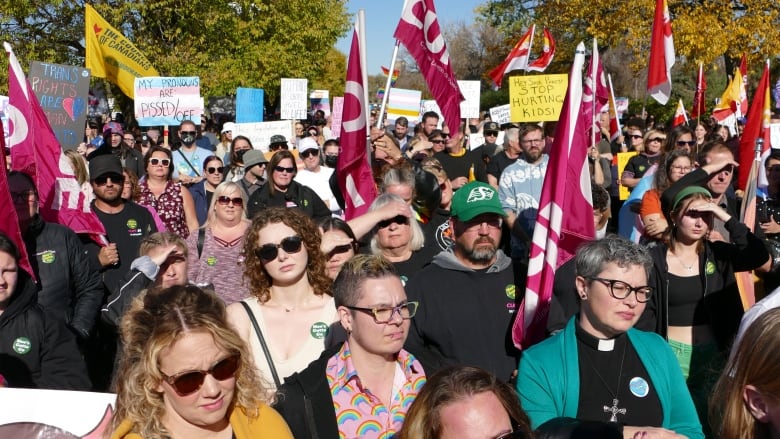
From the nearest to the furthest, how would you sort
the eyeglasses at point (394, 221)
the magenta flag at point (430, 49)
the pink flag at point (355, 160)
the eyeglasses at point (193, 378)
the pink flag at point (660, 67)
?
the eyeglasses at point (193, 378) → the eyeglasses at point (394, 221) → the pink flag at point (355, 160) → the magenta flag at point (430, 49) → the pink flag at point (660, 67)

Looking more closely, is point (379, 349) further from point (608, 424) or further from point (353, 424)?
point (608, 424)

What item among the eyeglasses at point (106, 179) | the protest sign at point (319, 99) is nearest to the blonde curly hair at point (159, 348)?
the eyeglasses at point (106, 179)

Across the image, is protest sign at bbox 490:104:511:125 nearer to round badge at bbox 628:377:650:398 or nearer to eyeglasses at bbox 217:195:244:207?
eyeglasses at bbox 217:195:244:207

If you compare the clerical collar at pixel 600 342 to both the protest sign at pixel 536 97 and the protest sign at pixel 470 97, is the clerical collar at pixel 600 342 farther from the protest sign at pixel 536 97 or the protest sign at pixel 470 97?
the protest sign at pixel 470 97

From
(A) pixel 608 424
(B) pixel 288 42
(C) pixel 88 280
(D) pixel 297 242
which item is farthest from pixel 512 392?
(B) pixel 288 42

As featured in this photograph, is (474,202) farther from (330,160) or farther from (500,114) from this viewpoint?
(500,114)

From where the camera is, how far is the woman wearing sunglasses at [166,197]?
7.41 meters

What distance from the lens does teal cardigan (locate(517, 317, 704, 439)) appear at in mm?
3189

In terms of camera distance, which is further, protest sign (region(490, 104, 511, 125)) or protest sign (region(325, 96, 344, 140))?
protest sign (region(490, 104, 511, 125))

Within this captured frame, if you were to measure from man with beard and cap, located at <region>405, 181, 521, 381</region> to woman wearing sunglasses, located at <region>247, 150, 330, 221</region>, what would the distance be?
11.2 ft

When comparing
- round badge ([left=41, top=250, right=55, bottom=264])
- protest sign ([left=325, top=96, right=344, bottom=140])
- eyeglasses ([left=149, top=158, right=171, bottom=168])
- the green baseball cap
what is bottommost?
round badge ([left=41, top=250, right=55, bottom=264])

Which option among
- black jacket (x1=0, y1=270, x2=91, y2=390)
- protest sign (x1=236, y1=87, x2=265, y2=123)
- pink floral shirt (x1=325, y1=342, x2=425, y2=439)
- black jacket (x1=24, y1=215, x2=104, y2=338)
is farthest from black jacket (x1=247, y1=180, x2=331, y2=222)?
protest sign (x1=236, y1=87, x2=265, y2=123)

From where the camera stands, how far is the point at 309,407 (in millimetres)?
3070

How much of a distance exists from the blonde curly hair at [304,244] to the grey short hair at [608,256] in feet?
4.20
